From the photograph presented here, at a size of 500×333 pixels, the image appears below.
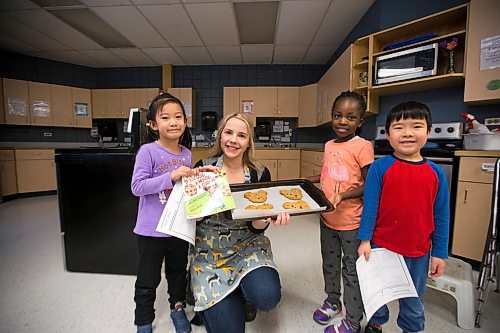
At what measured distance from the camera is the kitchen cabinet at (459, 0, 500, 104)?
1631mm

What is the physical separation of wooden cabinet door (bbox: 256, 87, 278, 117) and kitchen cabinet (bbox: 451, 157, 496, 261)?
3223mm

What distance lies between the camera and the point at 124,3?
2.68 metres

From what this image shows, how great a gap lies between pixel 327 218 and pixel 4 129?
563cm

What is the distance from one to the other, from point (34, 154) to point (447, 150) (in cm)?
550

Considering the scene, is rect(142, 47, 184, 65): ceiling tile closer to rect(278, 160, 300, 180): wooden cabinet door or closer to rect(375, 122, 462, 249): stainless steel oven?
rect(278, 160, 300, 180): wooden cabinet door

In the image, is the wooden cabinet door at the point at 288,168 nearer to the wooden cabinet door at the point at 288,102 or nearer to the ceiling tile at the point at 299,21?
the wooden cabinet door at the point at 288,102

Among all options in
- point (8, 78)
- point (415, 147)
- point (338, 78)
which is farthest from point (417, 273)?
point (8, 78)

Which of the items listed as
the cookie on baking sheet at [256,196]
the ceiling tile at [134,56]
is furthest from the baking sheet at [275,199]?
the ceiling tile at [134,56]

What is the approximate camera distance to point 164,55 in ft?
13.9

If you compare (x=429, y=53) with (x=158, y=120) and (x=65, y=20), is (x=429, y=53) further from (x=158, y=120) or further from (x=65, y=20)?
(x=65, y=20)

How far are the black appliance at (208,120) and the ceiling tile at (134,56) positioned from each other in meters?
1.43

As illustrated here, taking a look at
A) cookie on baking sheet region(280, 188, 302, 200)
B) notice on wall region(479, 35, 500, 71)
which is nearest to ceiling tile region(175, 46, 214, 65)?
notice on wall region(479, 35, 500, 71)

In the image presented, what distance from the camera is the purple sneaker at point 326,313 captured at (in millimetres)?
1166

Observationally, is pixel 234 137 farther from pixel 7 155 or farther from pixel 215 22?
pixel 7 155
